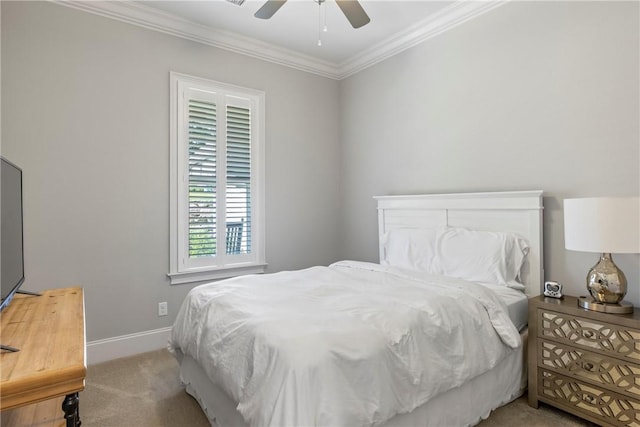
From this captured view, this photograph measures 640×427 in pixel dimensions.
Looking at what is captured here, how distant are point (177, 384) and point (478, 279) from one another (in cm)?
232

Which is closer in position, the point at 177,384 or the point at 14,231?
the point at 14,231

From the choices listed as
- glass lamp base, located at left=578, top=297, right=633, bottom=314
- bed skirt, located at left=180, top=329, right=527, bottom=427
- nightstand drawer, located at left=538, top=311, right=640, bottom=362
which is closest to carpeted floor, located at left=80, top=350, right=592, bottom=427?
bed skirt, located at left=180, top=329, right=527, bottom=427

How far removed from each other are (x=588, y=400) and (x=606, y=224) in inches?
38.4

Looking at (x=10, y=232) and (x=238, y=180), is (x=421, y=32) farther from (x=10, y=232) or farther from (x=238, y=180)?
(x=10, y=232)

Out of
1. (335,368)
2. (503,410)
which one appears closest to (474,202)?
(503,410)

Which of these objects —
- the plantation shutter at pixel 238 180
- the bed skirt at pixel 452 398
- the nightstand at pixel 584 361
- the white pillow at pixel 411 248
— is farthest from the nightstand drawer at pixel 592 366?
the plantation shutter at pixel 238 180

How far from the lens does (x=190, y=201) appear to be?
322 cm

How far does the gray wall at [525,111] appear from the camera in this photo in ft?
7.07

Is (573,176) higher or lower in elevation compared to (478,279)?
higher

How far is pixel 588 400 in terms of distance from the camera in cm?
186

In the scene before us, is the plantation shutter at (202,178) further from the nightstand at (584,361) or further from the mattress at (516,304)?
the nightstand at (584,361)

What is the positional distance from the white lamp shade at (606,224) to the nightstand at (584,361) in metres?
0.37

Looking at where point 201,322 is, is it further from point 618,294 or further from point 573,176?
point 573,176

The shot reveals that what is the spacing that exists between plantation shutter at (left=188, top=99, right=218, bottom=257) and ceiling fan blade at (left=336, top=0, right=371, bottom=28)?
165 centimetres
